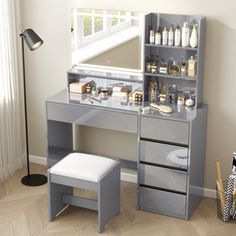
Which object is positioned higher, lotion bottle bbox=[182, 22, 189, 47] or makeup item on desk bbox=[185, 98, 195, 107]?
lotion bottle bbox=[182, 22, 189, 47]

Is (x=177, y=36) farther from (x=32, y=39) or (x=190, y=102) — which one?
(x=32, y=39)

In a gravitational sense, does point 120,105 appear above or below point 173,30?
below

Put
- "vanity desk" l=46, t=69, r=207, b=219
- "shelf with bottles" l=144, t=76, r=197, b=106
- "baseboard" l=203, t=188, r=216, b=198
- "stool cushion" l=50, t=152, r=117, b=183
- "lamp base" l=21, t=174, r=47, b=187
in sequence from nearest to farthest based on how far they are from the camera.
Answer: "stool cushion" l=50, t=152, r=117, b=183
"vanity desk" l=46, t=69, r=207, b=219
"shelf with bottles" l=144, t=76, r=197, b=106
"baseboard" l=203, t=188, r=216, b=198
"lamp base" l=21, t=174, r=47, b=187

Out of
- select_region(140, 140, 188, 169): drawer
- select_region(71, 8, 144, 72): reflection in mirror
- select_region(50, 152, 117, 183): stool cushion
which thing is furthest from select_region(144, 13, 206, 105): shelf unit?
select_region(50, 152, 117, 183): stool cushion

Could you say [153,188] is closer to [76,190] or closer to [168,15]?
[76,190]

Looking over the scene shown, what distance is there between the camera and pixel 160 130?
13.3ft

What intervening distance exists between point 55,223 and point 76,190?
54 cm

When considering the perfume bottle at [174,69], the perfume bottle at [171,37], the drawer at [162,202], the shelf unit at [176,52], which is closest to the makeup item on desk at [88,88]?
the shelf unit at [176,52]

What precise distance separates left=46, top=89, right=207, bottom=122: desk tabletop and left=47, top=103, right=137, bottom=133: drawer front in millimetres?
34

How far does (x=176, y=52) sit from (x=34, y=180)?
5.29 ft

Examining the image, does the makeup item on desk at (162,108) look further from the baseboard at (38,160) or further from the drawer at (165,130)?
the baseboard at (38,160)

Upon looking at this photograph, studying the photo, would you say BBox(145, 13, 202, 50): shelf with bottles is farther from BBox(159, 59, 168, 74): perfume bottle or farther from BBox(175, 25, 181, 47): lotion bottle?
BBox(159, 59, 168, 74): perfume bottle

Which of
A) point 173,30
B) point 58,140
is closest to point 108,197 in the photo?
point 58,140

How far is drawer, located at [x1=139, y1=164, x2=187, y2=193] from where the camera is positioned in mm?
4105
